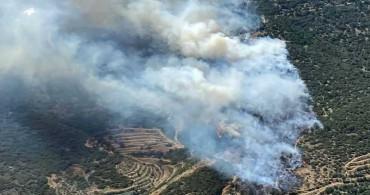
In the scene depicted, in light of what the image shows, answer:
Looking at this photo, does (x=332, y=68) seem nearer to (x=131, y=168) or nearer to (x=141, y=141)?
(x=141, y=141)

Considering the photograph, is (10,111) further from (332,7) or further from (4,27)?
(332,7)

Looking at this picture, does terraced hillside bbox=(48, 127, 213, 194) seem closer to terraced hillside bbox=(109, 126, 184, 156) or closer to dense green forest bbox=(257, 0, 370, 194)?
terraced hillside bbox=(109, 126, 184, 156)

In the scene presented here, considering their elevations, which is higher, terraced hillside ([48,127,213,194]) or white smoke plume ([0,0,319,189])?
white smoke plume ([0,0,319,189])

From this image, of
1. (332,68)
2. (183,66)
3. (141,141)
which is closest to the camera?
(141,141)

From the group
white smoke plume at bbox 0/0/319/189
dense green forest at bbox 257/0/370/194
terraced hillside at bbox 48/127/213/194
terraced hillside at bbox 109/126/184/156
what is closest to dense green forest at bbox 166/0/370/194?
dense green forest at bbox 257/0/370/194

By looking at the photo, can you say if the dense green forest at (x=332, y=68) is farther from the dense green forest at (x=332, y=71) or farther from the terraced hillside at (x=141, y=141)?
the terraced hillside at (x=141, y=141)

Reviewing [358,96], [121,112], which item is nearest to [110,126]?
[121,112]

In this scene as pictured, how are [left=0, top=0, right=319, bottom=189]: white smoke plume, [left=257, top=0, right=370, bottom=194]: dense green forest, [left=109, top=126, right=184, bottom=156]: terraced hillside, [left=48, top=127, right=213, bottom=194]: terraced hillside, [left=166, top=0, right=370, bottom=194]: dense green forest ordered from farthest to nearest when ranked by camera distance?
1. [left=109, top=126, right=184, bottom=156]: terraced hillside
2. [left=0, top=0, right=319, bottom=189]: white smoke plume
3. [left=257, top=0, right=370, bottom=194]: dense green forest
4. [left=166, top=0, right=370, bottom=194]: dense green forest
5. [left=48, top=127, right=213, bottom=194]: terraced hillside

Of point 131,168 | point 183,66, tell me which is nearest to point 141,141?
point 131,168
